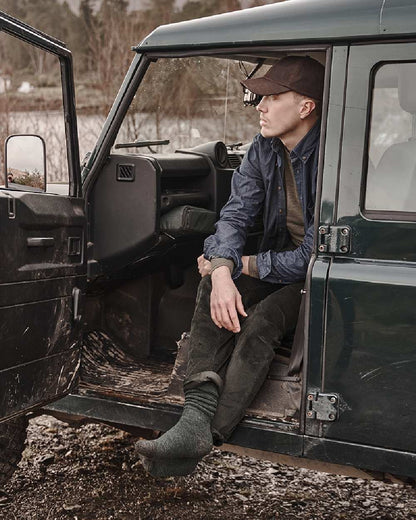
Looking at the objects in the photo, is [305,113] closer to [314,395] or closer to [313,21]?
[313,21]

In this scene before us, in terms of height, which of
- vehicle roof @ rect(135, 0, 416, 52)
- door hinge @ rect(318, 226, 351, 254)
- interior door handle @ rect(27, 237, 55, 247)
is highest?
vehicle roof @ rect(135, 0, 416, 52)

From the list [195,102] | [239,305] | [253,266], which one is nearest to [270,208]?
[253,266]

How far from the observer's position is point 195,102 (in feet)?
14.3

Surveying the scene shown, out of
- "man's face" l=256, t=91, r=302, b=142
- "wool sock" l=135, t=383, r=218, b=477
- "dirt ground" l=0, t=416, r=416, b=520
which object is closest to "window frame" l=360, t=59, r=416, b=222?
"man's face" l=256, t=91, r=302, b=142

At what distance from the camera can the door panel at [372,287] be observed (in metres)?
2.47

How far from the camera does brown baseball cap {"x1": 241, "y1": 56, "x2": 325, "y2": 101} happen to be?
9.48ft

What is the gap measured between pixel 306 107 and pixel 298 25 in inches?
15.9

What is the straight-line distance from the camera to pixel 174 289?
4098mm

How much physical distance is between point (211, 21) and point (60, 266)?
3.63 feet

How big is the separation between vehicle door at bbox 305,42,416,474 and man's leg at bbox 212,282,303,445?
28cm

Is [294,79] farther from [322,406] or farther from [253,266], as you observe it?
[322,406]

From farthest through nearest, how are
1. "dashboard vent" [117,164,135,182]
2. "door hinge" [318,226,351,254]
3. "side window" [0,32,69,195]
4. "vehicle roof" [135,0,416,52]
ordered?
1. "side window" [0,32,69,195]
2. "dashboard vent" [117,164,135,182]
3. "door hinge" [318,226,351,254]
4. "vehicle roof" [135,0,416,52]

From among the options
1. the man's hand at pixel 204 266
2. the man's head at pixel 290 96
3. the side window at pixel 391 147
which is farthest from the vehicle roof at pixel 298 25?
the man's hand at pixel 204 266

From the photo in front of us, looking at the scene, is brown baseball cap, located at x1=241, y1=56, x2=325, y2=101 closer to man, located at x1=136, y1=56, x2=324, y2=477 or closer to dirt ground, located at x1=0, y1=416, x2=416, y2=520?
man, located at x1=136, y1=56, x2=324, y2=477
